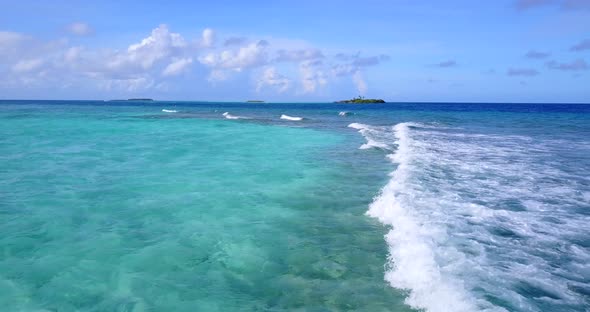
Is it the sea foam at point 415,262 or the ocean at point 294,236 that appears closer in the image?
the sea foam at point 415,262

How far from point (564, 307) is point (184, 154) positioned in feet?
54.0

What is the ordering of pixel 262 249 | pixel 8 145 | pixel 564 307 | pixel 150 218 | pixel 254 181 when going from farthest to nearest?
pixel 8 145 < pixel 254 181 < pixel 150 218 < pixel 262 249 < pixel 564 307

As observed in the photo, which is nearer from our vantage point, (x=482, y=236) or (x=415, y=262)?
(x=415, y=262)

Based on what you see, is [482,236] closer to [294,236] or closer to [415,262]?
[415,262]

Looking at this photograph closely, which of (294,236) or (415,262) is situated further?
(294,236)

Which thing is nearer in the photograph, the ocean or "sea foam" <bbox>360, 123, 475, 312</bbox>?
"sea foam" <bbox>360, 123, 475, 312</bbox>

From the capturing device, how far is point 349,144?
2391 centimetres

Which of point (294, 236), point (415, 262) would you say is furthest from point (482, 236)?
point (294, 236)

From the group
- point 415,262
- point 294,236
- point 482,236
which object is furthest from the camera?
point 294,236

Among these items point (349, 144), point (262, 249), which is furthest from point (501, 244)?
point (349, 144)

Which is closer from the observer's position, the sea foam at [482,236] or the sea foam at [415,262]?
the sea foam at [415,262]

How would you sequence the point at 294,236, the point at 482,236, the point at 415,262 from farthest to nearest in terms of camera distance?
1. the point at 294,236
2. the point at 482,236
3. the point at 415,262

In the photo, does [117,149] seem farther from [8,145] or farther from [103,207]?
[103,207]

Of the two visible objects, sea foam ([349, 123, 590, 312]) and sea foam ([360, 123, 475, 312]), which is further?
sea foam ([349, 123, 590, 312])
